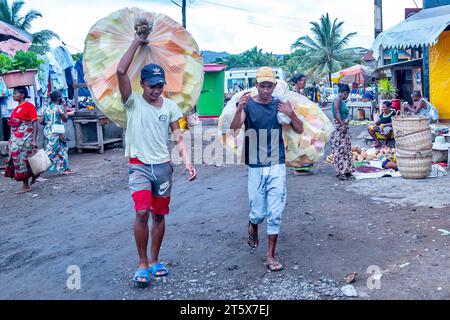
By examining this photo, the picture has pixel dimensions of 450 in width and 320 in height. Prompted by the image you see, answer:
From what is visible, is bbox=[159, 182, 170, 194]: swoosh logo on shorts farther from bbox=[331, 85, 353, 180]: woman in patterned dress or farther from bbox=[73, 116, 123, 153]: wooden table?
bbox=[73, 116, 123, 153]: wooden table

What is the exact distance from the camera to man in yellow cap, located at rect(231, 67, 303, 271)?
4523 millimetres

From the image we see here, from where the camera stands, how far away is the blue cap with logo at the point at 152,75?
13.4ft

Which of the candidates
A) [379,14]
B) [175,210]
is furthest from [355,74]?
[175,210]

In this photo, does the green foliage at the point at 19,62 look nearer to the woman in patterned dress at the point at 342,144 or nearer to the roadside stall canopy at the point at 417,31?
the woman in patterned dress at the point at 342,144

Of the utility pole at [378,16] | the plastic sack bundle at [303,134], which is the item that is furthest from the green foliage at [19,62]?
the utility pole at [378,16]

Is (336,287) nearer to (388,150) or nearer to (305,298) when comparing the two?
(305,298)

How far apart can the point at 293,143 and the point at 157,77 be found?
148 cm

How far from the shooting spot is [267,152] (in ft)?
15.0

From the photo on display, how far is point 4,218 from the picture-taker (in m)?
7.12

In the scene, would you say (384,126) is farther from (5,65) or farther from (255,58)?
(255,58)

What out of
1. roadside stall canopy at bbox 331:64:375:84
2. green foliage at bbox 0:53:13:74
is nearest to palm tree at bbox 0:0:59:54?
roadside stall canopy at bbox 331:64:375:84

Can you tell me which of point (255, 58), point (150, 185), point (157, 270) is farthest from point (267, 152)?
point (255, 58)

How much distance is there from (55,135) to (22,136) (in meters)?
1.69

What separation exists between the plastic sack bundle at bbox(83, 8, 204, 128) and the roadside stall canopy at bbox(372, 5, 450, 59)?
8.00 meters
